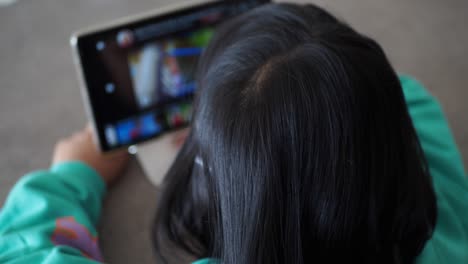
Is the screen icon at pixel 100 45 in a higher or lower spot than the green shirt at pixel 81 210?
higher

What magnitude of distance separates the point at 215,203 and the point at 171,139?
11.1 inches

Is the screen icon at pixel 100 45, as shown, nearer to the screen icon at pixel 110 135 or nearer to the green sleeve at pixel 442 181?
the screen icon at pixel 110 135

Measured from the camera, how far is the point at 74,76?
0.93 metres

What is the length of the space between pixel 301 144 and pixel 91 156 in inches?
15.7

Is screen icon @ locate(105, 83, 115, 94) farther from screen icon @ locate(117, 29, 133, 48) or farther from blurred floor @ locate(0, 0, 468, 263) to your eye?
blurred floor @ locate(0, 0, 468, 263)

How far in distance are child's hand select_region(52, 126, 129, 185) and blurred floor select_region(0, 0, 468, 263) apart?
0.08 ft

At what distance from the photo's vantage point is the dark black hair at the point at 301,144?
39cm

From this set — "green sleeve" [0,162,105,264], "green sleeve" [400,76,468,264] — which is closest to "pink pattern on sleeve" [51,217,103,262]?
"green sleeve" [0,162,105,264]

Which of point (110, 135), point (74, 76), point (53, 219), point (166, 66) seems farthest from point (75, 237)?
point (74, 76)

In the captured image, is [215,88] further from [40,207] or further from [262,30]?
[40,207]

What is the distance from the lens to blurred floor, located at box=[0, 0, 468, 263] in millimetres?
720

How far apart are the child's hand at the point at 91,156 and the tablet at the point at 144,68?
0.15 feet

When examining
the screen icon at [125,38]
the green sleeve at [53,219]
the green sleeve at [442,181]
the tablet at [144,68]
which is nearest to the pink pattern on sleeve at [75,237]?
the green sleeve at [53,219]

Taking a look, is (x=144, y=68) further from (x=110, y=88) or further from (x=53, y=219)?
(x=53, y=219)
